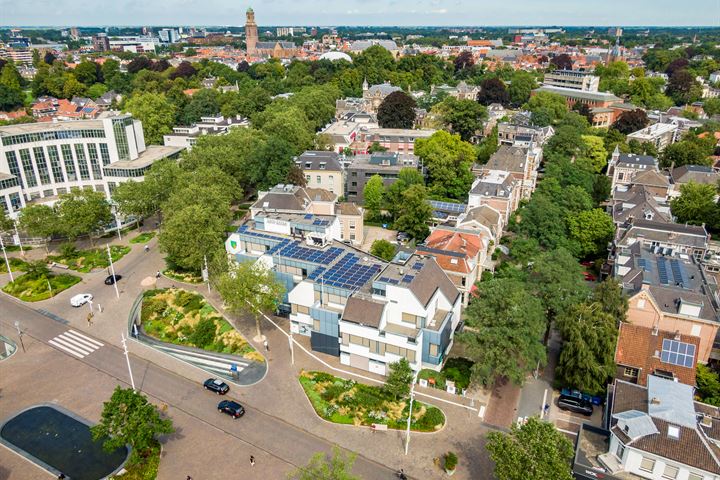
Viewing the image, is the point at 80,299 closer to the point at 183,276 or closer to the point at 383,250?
the point at 183,276

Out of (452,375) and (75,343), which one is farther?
(75,343)

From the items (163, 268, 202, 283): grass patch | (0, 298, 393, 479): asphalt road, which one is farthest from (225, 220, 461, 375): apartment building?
(163, 268, 202, 283): grass patch

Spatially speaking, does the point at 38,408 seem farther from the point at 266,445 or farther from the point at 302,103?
the point at 302,103

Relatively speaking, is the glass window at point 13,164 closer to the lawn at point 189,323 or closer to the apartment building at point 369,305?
the lawn at point 189,323

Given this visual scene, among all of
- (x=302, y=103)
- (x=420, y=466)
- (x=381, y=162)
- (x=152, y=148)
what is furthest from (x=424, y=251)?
(x=302, y=103)

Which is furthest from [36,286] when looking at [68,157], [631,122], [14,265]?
[631,122]

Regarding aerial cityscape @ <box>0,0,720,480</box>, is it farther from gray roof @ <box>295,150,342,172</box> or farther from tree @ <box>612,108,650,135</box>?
tree @ <box>612,108,650,135</box>
